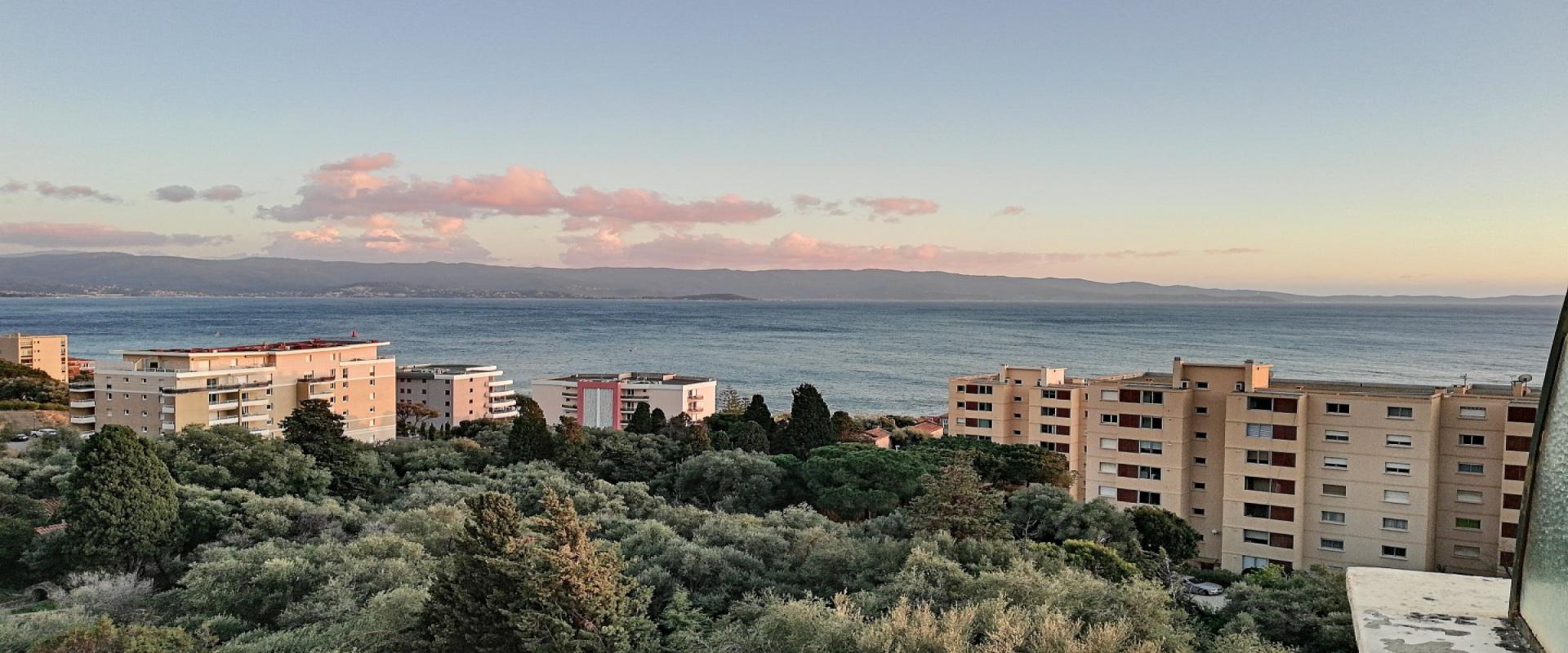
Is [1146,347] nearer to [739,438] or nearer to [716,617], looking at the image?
[739,438]

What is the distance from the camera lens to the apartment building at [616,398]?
218 ft

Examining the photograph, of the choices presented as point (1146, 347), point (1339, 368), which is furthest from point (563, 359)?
point (1339, 368)

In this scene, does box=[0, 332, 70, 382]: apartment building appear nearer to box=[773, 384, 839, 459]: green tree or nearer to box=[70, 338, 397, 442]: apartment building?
box=[70, 338, 397, 442]: apartment building

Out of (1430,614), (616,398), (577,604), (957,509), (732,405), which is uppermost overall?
(1430,614)

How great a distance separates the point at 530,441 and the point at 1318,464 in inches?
1083

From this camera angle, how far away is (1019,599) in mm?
12977

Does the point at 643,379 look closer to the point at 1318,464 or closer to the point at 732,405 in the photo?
the point at 732,405

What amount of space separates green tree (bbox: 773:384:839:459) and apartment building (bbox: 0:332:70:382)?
64.3 meters

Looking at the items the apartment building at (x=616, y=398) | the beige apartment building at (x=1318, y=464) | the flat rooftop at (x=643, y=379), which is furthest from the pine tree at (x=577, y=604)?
the flat rooftop at (x=643, y=379)

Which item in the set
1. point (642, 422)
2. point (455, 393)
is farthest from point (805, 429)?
point (455, 393)

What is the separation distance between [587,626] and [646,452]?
21.1 m

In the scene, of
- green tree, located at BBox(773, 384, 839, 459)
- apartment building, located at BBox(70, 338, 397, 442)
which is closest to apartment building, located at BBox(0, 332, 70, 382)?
apartment building, located at BBox(70, 338, 397, 442)

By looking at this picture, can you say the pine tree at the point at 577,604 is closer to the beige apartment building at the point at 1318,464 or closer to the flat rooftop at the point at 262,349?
the beige apartment building at the point at 1318,464

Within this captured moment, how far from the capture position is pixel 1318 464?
100ft
